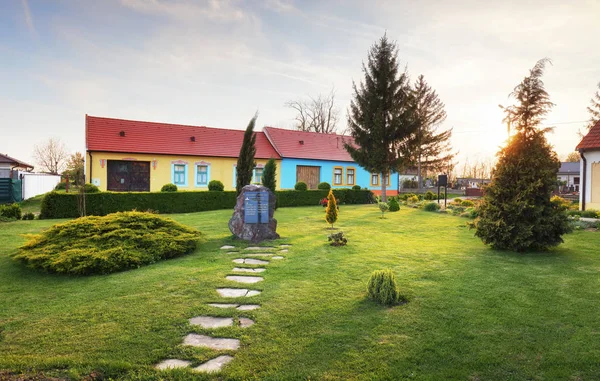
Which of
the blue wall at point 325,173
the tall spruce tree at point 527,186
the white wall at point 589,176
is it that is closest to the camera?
the tall spruce tree at point 527,186

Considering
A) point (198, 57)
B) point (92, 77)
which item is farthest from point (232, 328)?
point (92, 77)

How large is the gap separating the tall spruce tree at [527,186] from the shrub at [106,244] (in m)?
7.17

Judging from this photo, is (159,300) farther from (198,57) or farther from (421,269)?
(198,57)

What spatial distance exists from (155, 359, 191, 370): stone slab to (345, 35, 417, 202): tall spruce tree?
19.7 metres

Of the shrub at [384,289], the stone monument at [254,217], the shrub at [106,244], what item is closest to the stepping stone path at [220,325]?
the shrub at [384,289]

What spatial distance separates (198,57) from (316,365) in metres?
13.5

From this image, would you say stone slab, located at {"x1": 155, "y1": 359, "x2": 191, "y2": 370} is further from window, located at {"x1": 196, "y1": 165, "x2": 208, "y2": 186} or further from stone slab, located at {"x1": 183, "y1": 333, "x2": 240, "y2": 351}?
window, located at {"x1": 196, "y1": 165, "x2": 208, "y2": 186}

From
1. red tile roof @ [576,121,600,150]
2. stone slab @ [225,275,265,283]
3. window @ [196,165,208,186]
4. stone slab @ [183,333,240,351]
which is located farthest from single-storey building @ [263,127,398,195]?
stone slab @ [183,333,240,351]

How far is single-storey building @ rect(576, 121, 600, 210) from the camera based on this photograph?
13109 mm

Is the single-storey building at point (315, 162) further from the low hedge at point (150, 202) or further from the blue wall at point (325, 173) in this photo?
the low hedge at point (150, 202)

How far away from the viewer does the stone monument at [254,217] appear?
8.97 m

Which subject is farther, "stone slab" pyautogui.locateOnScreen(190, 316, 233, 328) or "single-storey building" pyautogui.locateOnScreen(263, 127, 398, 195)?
"single-storey building" pyautogui.locateOnScreen(263, 127, 398, 195)

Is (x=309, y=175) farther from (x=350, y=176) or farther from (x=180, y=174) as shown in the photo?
(x=180, y=174)

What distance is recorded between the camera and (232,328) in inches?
143
